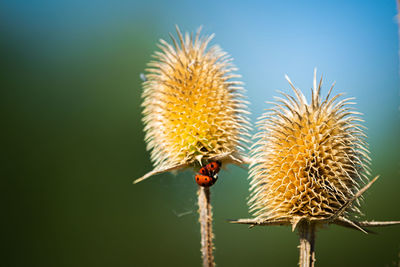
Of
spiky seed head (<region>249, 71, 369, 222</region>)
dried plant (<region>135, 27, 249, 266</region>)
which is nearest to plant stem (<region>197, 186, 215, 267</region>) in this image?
dried plant (<region>135, 27, 249, 266</region>)

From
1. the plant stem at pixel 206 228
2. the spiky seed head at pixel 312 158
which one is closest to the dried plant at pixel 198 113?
the plant stem at pixel 206 228

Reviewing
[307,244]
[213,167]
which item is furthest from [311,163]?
[213,167]

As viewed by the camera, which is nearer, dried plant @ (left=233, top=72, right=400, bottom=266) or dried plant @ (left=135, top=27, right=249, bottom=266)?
dried plant @ (left=233, top=72, right=400, bottom=266)

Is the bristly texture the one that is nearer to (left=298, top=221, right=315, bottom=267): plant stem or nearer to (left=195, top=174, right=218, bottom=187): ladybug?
(left=195, top=174, right=218, bottom=187): ladybug

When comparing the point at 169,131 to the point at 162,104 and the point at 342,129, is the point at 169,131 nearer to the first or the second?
the point at 162,104

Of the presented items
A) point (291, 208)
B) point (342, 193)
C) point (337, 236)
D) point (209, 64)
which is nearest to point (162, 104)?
point (209, 64)

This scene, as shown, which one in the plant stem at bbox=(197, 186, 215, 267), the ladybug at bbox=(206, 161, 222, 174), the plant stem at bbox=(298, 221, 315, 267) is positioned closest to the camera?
the plant stem at bbox=(298, 221, 315, 267)

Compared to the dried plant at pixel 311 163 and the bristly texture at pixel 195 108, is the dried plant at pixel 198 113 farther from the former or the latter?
the dried plant at pixel 311 163

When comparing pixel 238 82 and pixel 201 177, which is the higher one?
pixel 238 82
